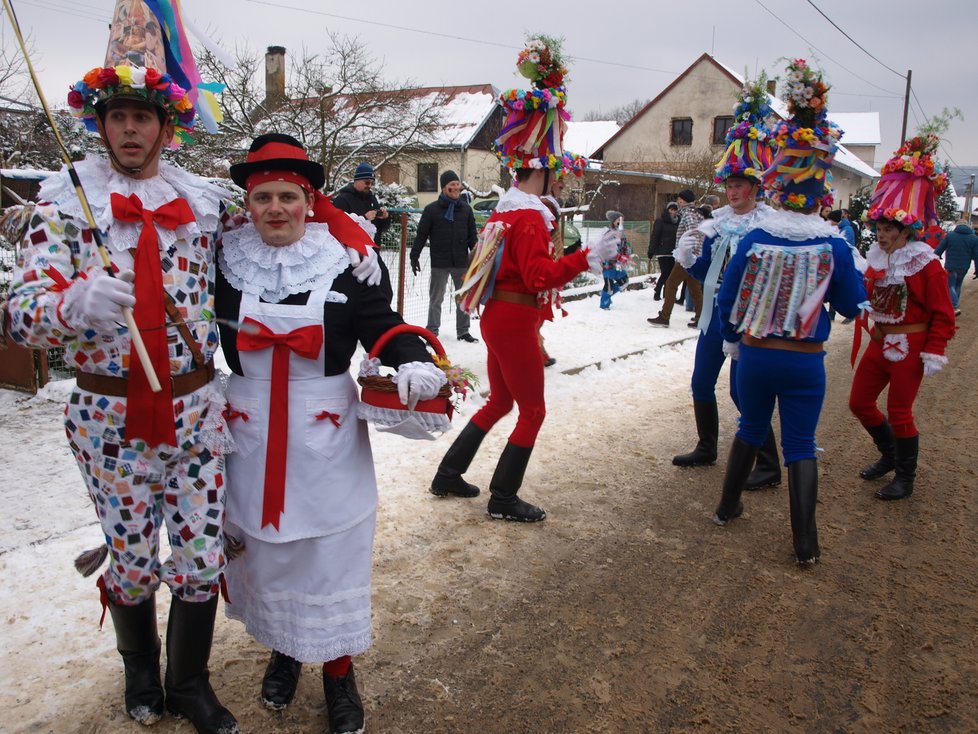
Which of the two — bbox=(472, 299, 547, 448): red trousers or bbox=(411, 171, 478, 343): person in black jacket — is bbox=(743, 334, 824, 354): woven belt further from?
bbox=(411, 171, 478, 343): person in black jacket

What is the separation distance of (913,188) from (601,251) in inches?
104

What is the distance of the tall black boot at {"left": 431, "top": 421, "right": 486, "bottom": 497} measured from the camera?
4.56m

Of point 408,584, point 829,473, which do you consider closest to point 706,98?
point 829,473

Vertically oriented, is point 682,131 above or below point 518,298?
above

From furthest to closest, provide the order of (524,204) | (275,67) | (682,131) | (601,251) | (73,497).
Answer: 1. (682,131)
2. (275,67)
3. (73,497)
4. (524,204)
5. (601,251)

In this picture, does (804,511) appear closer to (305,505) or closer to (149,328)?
(305,505)

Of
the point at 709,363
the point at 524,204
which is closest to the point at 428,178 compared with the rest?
the point at 709,363

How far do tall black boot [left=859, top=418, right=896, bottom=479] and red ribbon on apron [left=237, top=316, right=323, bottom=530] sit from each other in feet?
13.6

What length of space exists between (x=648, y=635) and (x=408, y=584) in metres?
1.12

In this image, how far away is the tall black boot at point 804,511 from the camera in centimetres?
384

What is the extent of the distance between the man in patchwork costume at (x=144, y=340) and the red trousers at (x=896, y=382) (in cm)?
420

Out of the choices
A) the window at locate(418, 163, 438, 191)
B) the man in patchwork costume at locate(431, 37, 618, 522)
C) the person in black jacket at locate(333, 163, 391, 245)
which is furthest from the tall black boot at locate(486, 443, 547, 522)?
the window at locate(418, 163, 438, 191)

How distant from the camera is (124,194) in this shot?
7.39 feet

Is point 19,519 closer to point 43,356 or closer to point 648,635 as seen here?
point 43,356
